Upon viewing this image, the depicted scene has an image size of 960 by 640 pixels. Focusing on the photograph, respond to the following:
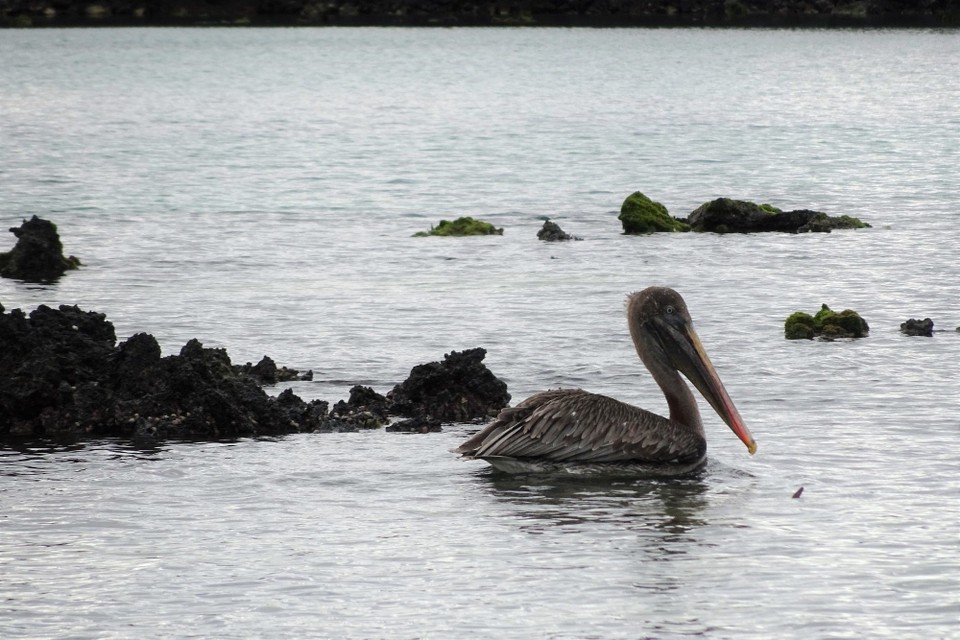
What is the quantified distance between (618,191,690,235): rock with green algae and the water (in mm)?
898

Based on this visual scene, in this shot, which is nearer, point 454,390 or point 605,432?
point 605,432

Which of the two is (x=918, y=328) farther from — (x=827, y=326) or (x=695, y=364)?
(x=695, y=364)

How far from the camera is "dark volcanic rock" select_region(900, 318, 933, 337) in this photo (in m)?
18.2

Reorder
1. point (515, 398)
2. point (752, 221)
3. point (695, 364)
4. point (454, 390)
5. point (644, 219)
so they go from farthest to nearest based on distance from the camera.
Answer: point (644, 219), point (752, 221), point (515, 398), point (454, 390), point (695, 364)

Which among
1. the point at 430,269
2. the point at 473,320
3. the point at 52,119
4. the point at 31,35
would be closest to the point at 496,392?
the point at 473,320

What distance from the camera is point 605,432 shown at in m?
12.1

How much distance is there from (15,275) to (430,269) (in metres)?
6.08

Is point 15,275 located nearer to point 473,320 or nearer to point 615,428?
point 473,320

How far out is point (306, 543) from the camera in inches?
426

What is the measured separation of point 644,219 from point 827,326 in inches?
452

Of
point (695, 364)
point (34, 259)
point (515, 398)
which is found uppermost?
point (695, 364)

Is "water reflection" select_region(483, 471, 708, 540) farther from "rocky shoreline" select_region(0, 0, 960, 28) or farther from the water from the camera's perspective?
"rocky shoreline" select_region(0, 0, 960, 28)

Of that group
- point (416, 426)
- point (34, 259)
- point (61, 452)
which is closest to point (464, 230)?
point (34, 259)

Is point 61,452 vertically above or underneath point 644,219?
above
